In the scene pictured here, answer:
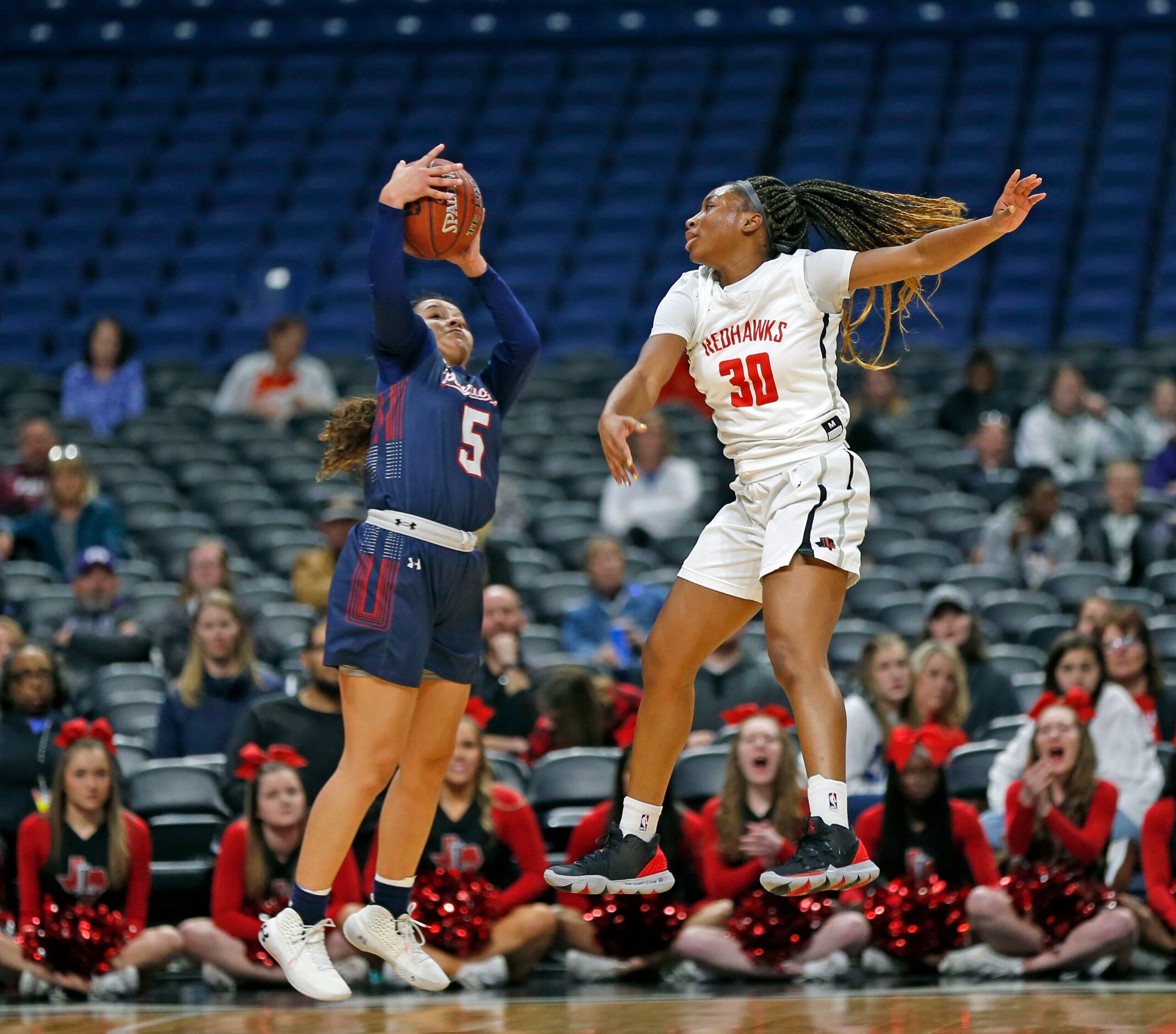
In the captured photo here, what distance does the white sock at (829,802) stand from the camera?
4629mm

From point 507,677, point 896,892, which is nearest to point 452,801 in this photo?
point 507,677

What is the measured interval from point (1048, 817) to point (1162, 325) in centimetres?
720

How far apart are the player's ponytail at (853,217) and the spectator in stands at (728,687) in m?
3.25

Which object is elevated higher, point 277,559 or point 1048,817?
point 277,559

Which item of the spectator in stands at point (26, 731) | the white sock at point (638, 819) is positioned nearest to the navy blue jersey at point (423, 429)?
the white sock at point (638, 819)

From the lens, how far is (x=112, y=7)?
1867cm

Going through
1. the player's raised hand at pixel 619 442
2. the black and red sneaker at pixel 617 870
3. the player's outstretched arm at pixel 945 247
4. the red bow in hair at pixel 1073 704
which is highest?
the player's outstretched arm at pixel 945 247

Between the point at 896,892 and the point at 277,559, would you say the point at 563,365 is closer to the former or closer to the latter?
the point at 277,559

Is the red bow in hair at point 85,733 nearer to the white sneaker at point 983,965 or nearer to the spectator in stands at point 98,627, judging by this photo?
the spectator in stands at point 98,627

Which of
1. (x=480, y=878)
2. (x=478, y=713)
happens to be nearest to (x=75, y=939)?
(x=480, y=878)

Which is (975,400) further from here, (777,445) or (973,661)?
(777,445)

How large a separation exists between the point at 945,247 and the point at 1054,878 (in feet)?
10.4

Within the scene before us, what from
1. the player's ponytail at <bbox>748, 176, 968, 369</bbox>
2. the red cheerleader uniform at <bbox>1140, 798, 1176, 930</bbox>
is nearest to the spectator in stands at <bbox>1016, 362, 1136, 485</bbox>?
the red cheerleader uniform at <bbox>1140, 798, 1176, 930</bbox>

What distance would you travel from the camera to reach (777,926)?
22.5 feet
